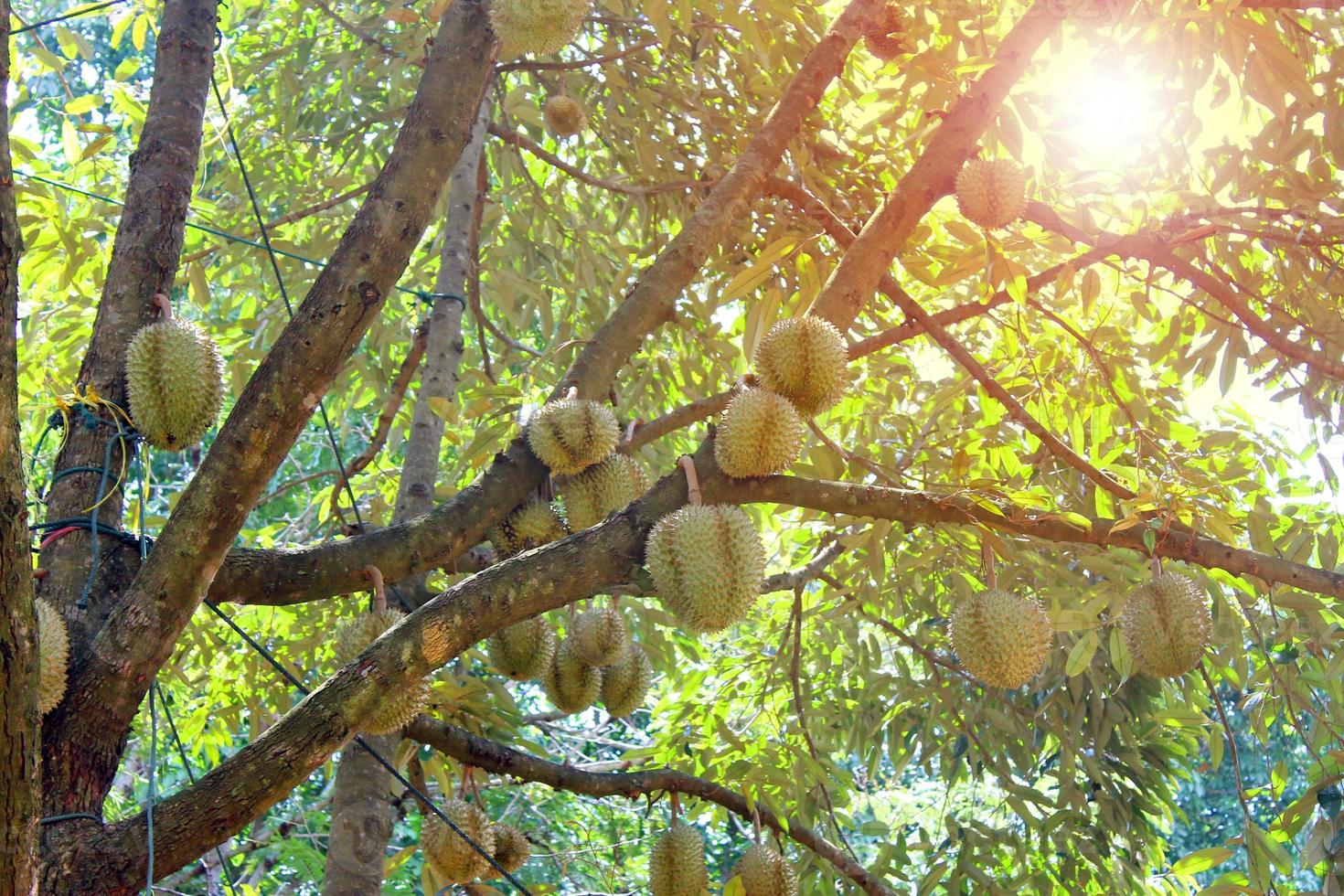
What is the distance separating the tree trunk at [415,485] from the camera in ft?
9.54

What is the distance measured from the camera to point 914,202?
260cm

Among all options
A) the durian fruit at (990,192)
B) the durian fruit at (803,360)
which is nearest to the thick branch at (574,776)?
the durian fruit at (803,360)

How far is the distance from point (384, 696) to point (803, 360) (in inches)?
43.1

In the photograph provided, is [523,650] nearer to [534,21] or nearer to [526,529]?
[526,529]

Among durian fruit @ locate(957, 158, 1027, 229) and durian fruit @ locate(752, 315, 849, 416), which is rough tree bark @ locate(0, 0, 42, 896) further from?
durian fruit @ locate(957, 158, 1027, 229)

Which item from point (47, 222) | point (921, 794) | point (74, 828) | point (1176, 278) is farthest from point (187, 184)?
point (921, 794)

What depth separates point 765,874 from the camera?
10.2ft

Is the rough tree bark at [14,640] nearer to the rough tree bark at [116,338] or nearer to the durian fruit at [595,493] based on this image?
the rough tree bark at [116,338]

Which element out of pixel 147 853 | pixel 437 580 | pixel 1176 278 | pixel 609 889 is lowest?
pixel 147 853

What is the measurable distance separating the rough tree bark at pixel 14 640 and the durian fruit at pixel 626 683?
1.86m

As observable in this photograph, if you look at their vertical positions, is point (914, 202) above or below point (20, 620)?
above

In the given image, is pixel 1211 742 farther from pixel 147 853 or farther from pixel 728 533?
pixel 147 853

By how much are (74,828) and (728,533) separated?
1.22m

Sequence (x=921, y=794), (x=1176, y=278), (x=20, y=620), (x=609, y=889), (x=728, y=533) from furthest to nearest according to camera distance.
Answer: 1. (x=921, y=794)
2. (x=609, y=889)
3. (x=1176, y=278)
4. (x=728, y=533)
5. (x=20, y=620)
